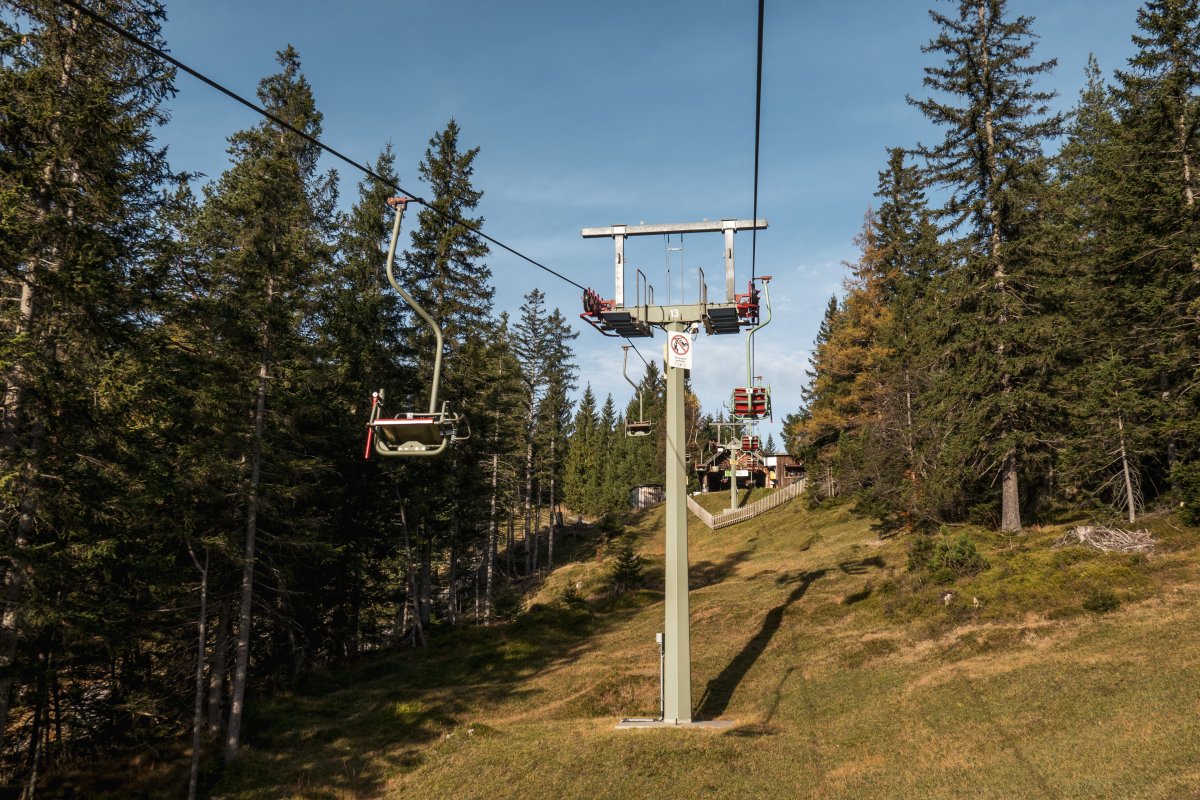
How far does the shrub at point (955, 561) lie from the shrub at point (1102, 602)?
4.17 meters

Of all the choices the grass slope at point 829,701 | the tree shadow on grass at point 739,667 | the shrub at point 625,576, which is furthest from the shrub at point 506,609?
the tree shadow on grass at point 739,667

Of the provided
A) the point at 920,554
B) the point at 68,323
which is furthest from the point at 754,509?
the point at 68,323

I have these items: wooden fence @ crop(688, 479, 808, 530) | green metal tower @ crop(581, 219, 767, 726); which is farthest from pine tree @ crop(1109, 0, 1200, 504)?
wooden fence @ crop(688, 479, 808, 530)

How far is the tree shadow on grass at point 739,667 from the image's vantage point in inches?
674

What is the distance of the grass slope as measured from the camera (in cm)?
1121

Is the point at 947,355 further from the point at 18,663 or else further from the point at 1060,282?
the point at 18,663

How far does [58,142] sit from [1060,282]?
3129 cm

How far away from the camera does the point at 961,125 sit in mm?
27469

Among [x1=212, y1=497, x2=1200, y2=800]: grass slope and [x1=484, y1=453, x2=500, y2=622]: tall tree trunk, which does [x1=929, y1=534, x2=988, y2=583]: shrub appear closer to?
[x1=212, y1=497, x2=1200, y2=800]: grass slope

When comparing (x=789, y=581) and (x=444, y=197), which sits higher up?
(x=444, y=197)

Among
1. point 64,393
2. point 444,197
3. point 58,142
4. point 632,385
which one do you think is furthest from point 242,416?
point 444,197

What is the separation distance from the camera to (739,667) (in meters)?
20.0

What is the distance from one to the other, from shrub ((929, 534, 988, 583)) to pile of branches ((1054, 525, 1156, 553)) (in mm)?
2624

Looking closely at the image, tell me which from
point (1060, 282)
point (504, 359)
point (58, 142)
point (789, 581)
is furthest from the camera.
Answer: point (504, 359)
